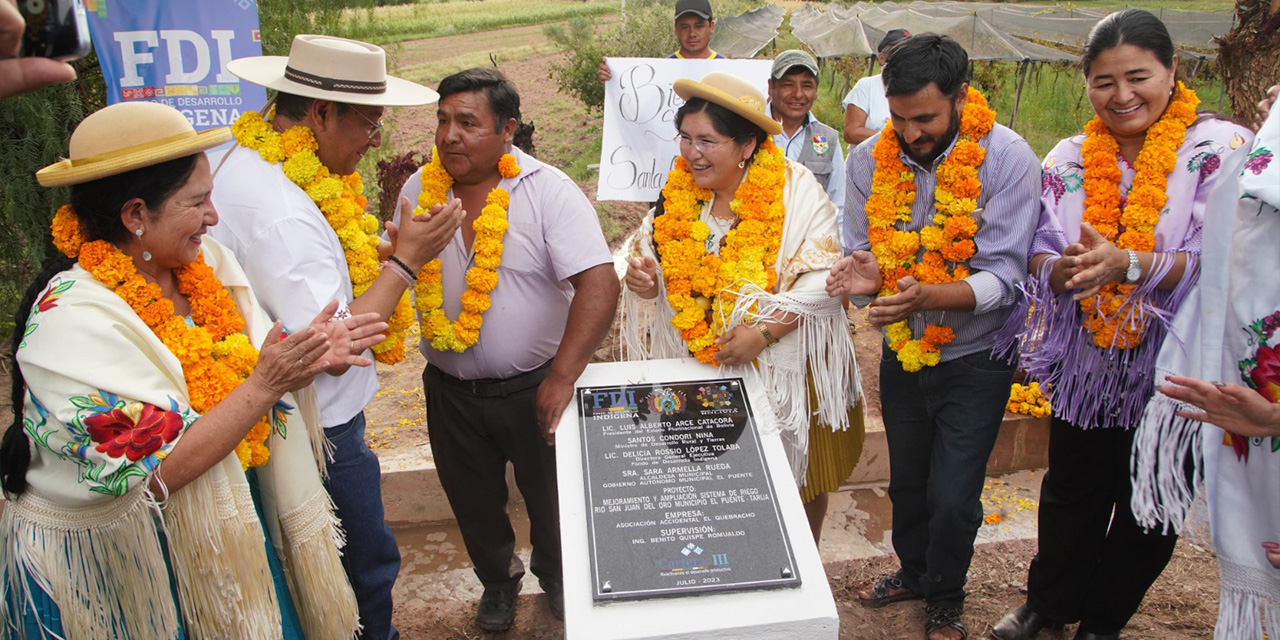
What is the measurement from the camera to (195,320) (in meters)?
2.34

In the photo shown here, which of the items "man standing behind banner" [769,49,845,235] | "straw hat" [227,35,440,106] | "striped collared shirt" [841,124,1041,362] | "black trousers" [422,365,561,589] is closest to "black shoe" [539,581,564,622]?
"black trousers" [422,365,561,589]

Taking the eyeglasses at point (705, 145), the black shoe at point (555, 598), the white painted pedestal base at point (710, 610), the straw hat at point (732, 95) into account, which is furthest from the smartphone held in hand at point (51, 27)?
the black shoe at point (555, 598)

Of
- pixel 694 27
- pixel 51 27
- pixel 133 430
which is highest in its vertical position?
pixel 694 27

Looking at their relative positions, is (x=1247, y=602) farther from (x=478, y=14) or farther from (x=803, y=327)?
(x=478, y=14)

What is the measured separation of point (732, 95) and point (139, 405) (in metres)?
2.13

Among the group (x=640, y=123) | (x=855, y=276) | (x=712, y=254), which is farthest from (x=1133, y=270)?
(x=640, y=123)

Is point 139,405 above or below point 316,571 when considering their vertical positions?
above

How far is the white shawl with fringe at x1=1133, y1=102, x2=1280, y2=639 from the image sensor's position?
218cm

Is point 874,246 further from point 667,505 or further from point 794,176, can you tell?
point 667,505

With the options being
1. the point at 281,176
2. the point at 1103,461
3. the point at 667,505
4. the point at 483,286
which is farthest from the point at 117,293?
the point at 1103,461

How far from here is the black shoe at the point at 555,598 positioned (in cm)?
368

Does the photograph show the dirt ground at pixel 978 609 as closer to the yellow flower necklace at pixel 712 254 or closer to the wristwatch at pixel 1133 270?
the yellow flower necklace at pixel 712 254

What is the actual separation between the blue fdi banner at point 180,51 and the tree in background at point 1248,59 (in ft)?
17.4

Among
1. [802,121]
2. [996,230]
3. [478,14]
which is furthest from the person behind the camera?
[478,14]
